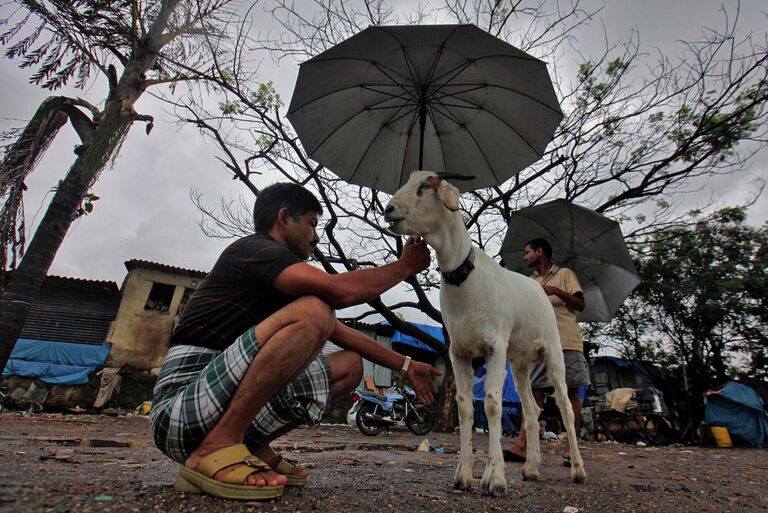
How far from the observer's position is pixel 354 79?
12.5 ft

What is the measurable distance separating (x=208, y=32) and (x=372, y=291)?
356 inches

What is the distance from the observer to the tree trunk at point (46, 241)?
6113 millimetres

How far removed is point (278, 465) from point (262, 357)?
85 cm

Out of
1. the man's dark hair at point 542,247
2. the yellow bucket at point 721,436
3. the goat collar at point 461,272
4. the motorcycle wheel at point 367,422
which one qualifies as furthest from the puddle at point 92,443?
the yellow bucket at point 721,436

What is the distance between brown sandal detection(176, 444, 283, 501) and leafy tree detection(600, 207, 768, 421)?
12959 millimetres

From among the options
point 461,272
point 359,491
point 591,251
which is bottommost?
point 359,491

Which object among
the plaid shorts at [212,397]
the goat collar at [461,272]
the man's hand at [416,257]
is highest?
the goat collar at [461,272]

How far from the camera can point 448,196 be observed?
2641 mm

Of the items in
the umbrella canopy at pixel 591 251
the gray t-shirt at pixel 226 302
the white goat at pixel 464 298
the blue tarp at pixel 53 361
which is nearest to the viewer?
the gray t-shirt at pixel 226 302

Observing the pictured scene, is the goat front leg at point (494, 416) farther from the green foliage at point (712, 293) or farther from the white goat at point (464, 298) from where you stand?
the green foliage at point (712, 293)

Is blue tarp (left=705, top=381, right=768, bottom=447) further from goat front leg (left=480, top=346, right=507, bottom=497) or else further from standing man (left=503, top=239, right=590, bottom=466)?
goat front leg (left=480, top=346, right=507, bottom=497)

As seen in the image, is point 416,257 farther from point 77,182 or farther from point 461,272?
point 77,182

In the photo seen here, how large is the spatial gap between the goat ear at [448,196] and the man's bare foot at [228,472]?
5.67 feet

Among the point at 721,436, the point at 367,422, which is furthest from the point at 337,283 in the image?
the point at 721,436
